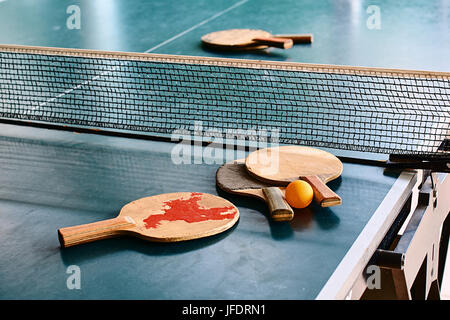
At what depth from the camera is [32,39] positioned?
6.76m

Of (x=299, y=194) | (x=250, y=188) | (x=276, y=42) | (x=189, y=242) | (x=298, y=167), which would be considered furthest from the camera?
(x=276, y=42)

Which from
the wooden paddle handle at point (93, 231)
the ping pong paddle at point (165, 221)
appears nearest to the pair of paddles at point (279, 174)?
the ping pong paddle at point (165, 221)

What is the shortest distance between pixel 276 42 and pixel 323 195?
10.6ft

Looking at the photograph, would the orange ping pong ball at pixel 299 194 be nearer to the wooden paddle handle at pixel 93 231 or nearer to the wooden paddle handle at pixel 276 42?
the wooden paddle handle at pixel 93 231

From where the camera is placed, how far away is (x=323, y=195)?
9.98 ft

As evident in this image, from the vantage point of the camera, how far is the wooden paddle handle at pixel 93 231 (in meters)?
2.83

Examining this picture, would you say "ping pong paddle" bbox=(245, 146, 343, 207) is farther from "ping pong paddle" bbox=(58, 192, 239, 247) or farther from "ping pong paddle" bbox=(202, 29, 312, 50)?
"ping pong paddle" bbox=(202, 29, 312, 50)

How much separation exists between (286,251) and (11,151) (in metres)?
1.99

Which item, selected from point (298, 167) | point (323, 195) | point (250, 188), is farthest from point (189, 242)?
point (298, 167)

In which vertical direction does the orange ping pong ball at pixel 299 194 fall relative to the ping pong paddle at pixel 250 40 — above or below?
above

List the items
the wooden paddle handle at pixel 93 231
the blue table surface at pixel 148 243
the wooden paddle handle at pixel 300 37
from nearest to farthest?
1. the blue table surface at pixel 148 243
2. the wooden paddle handle at pixel 93 231
3. the wooden paddle handle at pixel 300 37

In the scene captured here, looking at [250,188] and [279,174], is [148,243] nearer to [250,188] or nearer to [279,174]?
[250,188]

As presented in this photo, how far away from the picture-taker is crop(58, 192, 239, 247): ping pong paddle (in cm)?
284
